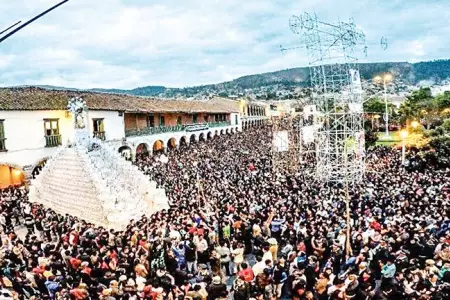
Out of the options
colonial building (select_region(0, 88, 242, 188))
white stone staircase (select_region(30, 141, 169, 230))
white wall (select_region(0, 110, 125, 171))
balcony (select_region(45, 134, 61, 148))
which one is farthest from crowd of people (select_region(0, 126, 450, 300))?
balcony (select_region(45, 134, 61, 148))

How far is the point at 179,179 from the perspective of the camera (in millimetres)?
21422

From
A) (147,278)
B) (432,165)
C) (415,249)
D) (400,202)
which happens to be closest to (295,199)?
(400,202)

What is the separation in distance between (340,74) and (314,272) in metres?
14.7

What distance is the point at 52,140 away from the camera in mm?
25500

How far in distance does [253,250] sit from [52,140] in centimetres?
1799

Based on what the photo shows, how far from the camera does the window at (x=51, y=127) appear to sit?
25.3 meters

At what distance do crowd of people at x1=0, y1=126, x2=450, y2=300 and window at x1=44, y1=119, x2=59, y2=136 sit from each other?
28.6ft

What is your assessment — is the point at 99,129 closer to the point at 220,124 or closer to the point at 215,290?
the point at 215,290

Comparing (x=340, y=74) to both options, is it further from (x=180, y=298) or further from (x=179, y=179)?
(x=180, y=298)

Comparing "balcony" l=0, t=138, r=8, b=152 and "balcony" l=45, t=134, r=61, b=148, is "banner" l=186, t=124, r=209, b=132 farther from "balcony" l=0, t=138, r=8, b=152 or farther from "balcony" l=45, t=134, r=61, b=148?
"balcony" l=0, t=138, r=8, b=152

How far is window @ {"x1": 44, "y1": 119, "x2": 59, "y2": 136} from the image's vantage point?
25.3 metres

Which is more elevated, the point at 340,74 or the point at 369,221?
the point at 340,74

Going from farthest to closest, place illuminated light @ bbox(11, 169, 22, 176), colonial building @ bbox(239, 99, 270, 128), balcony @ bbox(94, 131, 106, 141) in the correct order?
colonial building @ bbox(239, 99, 270, 128) < balcony @ bbox(94, 131, 106, 141) < illuminated light @ bbox(11, 169, 22, 176)

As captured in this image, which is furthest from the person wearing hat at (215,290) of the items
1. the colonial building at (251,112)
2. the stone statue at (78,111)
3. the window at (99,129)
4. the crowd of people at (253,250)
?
the colonial building at (251,112)
